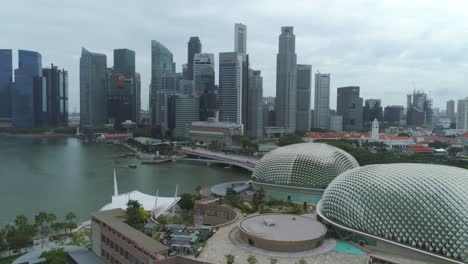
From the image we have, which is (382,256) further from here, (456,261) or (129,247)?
(129,247)

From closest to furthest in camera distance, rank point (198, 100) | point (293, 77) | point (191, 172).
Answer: point (191, 172)
point (198, 100)
point (293, 77)

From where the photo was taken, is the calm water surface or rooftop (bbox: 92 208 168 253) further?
the calm water surface

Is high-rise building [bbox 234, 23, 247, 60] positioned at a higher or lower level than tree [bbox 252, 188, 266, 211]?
higher

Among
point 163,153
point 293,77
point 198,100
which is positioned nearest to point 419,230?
point 163,153

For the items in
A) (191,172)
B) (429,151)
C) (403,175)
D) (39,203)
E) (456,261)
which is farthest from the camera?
(429,151)

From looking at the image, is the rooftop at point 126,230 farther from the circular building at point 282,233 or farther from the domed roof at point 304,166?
the domed roof at point 304,166

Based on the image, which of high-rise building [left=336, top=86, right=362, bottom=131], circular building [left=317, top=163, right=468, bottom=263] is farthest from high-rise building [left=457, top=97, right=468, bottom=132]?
circular building [left=317, top=163, right=468, bottom=263]

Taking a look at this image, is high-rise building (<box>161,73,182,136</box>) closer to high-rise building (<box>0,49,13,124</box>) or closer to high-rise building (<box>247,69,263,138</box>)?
high-rise building (<box>247,69,263,138</box>)
